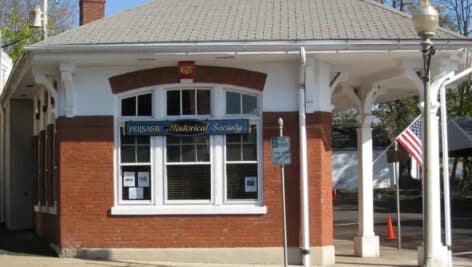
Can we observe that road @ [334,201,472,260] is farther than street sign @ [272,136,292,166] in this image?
Yes

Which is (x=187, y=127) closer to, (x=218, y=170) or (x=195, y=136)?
(x=195, y=136)

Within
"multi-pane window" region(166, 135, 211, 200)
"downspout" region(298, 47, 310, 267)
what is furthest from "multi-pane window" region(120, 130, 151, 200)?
"downspout" region(298, 47, 310, 267)

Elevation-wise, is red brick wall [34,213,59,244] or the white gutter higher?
the white gutter

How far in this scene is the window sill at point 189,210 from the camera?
15758mm

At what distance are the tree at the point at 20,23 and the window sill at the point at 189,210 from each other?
22.0 meters

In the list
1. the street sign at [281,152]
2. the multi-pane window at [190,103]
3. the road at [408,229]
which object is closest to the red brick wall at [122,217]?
the multi-pane window at [190,103]

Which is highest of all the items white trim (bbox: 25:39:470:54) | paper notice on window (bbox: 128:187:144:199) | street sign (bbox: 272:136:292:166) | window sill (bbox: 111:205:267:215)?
white trim (bbox: 25:39:470:54)

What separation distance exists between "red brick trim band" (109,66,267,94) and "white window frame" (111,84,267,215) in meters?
0.11

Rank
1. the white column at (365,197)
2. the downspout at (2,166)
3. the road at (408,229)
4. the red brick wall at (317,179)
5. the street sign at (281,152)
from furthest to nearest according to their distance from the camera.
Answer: the downspout at (2,166)
the road at (408,229)
the white column at (365,197)
the red brick wall at (317,179)
the street sign at (281,152)

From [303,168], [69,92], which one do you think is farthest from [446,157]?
[69,92]

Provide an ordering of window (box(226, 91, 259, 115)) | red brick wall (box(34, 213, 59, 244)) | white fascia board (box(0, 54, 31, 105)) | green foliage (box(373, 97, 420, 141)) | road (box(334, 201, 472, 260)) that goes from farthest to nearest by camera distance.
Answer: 1. green foliage (box(373, 97, 420, 141))
2. road (box(334, 201, 472, 260))
3. red brick wall (box(34, 213, 59, 244))
4. white fascia board (box(0, 54, 31, 105))
5. window (box(226, 91, 259, 115))

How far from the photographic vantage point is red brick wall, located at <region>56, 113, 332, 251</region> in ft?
51.7

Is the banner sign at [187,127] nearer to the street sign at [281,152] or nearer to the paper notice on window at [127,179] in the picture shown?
the paper notice on window at [127,179]

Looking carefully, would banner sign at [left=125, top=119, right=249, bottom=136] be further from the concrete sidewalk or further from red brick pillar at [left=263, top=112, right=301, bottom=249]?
the concrete sidewalk
